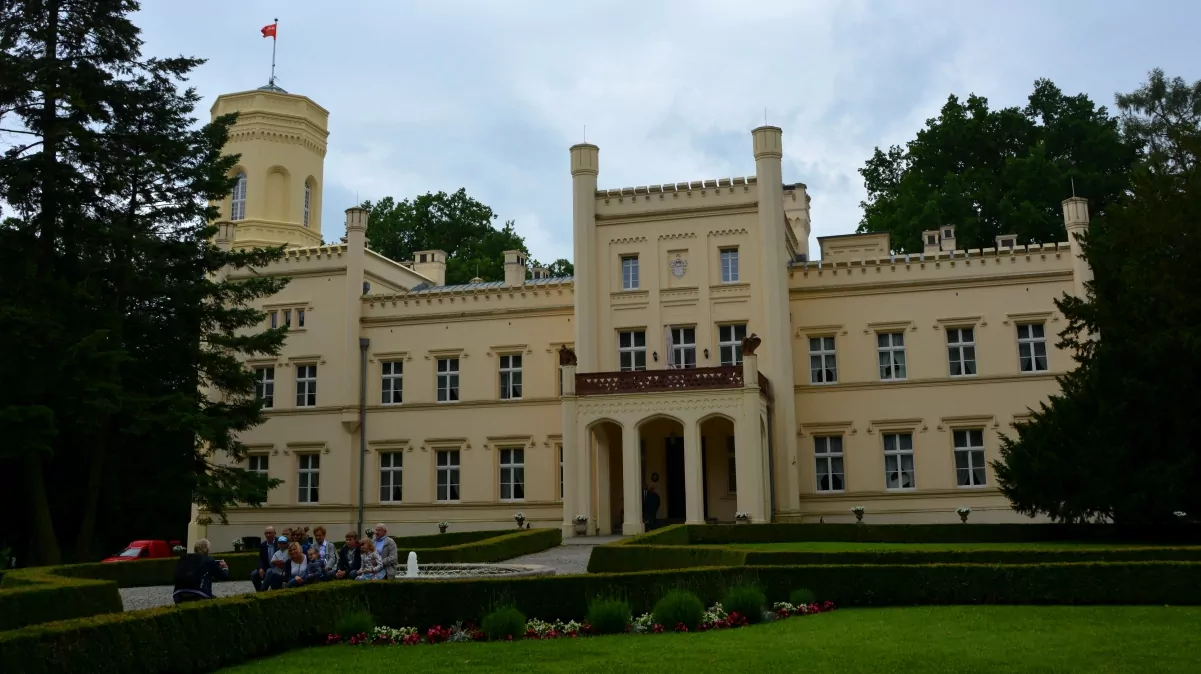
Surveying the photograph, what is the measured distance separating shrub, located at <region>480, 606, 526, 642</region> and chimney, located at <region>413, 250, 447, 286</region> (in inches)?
1175

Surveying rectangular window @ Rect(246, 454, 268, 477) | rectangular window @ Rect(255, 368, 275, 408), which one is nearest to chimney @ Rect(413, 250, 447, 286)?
rectangular window @ Rect(255, 368, 275, 408)

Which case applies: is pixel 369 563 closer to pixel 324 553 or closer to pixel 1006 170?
pixel 324 553

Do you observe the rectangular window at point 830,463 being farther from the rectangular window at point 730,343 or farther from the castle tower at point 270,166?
the castle tower at point 270,166

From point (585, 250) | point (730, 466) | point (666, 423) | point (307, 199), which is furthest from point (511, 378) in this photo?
point (307, 199)

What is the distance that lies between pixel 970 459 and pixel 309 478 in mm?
21565

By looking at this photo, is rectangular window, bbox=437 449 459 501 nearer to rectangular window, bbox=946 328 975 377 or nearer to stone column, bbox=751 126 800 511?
stone column, bbox=751 126 800 511

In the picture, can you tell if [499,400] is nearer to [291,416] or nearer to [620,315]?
[620,315]

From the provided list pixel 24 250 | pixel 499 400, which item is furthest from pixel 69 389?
pixel 499 400

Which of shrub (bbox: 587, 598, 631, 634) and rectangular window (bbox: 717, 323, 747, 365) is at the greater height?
rectangular window (bbox: 717, 323, 747, 365)

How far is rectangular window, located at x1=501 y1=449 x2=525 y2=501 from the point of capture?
33.0m

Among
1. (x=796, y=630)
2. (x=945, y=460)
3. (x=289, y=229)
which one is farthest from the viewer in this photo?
(x=289, y=229)

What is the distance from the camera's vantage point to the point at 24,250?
2356 centimetres

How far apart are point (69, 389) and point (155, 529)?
1225cm

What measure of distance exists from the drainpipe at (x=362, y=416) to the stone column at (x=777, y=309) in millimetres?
13802
